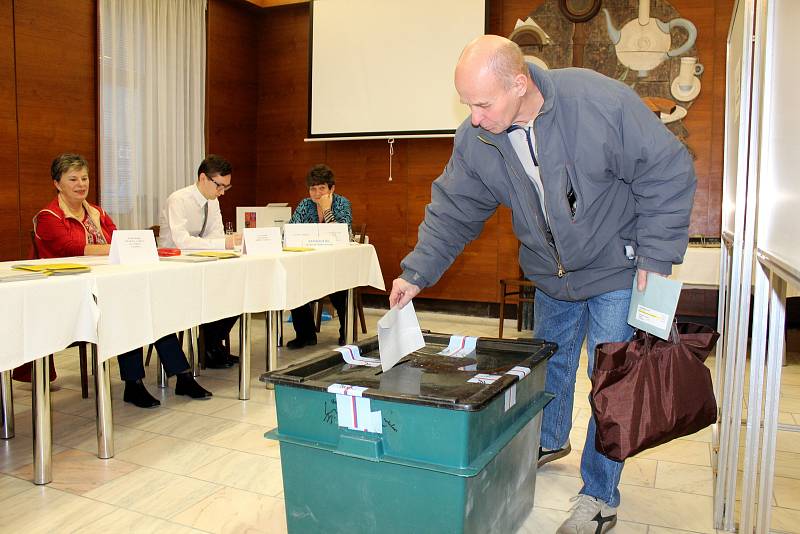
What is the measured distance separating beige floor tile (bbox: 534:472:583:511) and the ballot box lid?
0.56 m

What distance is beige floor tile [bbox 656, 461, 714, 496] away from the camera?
2441 millimetres

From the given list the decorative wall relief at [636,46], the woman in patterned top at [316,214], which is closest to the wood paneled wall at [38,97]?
the woman in patterned top at [316,214]

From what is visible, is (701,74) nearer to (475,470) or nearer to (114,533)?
(475,470)

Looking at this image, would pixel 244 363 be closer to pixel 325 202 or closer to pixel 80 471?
pixel 80 471

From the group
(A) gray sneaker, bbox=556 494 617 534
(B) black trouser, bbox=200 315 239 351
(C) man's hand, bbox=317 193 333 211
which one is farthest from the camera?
(C) man's hand, bbox=317 193 333 211

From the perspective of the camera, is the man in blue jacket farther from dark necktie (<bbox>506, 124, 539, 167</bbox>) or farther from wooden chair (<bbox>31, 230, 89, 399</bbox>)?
wooden chair (<bbox>31, 230, 89, 399</bbox>)

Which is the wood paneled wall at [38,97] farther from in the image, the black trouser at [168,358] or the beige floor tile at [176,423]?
the beige floor tile at [176,423]

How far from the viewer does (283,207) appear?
618 centimetres

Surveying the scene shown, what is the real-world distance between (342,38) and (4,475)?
16.6 ft

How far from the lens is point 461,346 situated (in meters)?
2.05

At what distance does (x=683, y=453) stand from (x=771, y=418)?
1.70 metres

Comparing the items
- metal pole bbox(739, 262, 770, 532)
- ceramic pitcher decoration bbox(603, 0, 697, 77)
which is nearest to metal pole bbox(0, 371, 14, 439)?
metal pole bbox(739, 262, 770, 532)

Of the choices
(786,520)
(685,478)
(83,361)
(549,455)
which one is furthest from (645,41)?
(83,361)

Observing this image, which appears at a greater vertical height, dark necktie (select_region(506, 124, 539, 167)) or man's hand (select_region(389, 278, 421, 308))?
dark necktie (select_region(506, 124, 539, 167))
